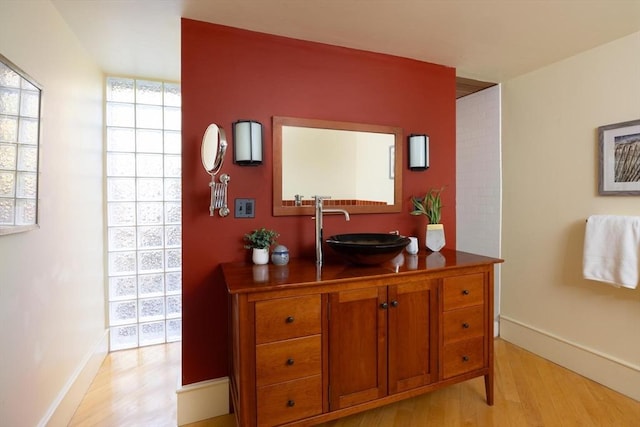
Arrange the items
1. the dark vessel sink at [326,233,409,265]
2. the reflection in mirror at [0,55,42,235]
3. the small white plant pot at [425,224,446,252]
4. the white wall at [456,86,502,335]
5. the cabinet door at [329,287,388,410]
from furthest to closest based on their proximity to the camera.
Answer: the white wall at [456,86,502,335]
the small white plant pot at [425,224,446,252]
the dark vessel sink at [326,233,409,265]
the cabinet door at [329,287,388,410]
the reflection in mirror at [0,55,42,235]

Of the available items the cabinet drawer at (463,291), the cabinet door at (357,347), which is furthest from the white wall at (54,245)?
the cabinet drawer at (463,291)

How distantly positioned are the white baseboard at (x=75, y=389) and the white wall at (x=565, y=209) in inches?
126

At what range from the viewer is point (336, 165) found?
221cm

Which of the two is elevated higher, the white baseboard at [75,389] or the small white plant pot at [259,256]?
the small white plant pot at [259,256]

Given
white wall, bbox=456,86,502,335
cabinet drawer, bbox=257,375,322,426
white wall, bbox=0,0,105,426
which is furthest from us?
white wall, bbox=456,86,502,335

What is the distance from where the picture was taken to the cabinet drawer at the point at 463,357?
1.90 m

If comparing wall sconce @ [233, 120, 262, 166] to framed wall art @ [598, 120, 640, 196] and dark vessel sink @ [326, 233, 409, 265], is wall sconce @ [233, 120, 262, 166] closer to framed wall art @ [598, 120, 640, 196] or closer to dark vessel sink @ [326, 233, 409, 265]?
dark vessel sink @ [326, 233, 409, 265]

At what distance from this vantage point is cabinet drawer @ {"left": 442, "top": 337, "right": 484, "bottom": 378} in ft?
6.23

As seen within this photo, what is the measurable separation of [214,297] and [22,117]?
1220 millimetres

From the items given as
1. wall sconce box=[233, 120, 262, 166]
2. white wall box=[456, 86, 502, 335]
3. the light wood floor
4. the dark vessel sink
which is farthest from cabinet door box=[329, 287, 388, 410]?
white wall box=[456, 86, 502, 335]

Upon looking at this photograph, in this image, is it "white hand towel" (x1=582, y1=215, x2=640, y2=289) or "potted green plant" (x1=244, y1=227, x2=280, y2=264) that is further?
"white hand towel" (x1=582, y1=215, x2=640, y2=289)

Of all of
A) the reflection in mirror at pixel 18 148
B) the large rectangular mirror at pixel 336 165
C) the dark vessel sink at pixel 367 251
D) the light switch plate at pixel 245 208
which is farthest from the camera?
the large rectangular mirror at pixel 336 165

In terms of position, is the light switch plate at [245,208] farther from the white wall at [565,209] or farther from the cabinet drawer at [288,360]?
the white wall at [565,209]

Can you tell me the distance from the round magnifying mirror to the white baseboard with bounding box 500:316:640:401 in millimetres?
2726
